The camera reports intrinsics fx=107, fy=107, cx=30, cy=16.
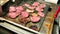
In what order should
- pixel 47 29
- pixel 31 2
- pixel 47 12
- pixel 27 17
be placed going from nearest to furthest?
pixel 47 29 → pixel 27 17 → pixel 47 12 → pixel 31 2

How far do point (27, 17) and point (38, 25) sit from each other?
0.19 meters

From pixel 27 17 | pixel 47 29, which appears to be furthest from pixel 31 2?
pixel 47 29

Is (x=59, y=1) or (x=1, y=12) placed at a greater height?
(x=59, y=1)

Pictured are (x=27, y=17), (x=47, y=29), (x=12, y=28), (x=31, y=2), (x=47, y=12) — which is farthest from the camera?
(x=31, y=2)

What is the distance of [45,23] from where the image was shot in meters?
1.34

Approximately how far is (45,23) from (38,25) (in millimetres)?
100

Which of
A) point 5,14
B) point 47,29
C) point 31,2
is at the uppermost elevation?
point 31,2

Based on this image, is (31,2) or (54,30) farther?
(31,2)

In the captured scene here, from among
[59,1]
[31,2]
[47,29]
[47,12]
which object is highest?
[59,1]

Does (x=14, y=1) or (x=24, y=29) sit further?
(x=14, y=1)

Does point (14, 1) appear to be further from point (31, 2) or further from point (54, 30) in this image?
point (54, 30)

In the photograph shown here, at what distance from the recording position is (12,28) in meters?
1.07

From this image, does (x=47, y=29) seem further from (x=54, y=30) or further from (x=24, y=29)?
(x=24, y=29)

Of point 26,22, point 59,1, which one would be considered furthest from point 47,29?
point 59,1
